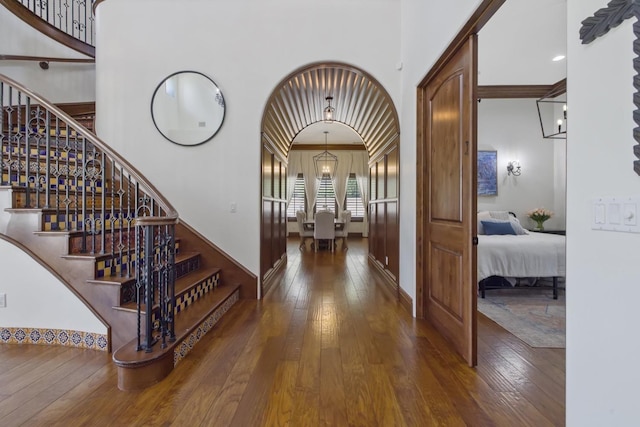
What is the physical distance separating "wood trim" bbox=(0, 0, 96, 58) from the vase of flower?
8.41m

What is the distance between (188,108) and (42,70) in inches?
140

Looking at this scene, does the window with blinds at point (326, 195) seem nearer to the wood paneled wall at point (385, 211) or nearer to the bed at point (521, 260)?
the wood paneled wall at point (385, 211)

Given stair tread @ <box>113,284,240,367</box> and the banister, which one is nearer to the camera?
stair tread @ <box>113,284,240,367</box>

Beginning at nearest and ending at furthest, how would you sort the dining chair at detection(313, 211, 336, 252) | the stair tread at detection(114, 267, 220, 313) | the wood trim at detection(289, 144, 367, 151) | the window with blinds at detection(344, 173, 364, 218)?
1. the stair tread at detection(114, 267, 220, 313)
2. the dining chair at detection(313, 211, 336, 252)
3. the wood trim at detection(289, 144, 367, 151)
4. the window with blinds at detection(344, 173, 364, 218)

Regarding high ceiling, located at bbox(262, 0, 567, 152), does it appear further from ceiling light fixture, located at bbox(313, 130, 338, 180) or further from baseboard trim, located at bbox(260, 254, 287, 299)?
ceiling light fixture, located at bbox(313, 130, 338, 180)

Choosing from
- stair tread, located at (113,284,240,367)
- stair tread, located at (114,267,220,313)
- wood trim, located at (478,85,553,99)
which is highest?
wood trim, located at (478,85,553,99)

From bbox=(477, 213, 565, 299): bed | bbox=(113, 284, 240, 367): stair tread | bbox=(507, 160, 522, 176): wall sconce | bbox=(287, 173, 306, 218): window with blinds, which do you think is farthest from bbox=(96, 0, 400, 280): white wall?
bbox=(287, 173, 306, 218): window with blinds

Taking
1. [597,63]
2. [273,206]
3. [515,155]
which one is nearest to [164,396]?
[597,63]

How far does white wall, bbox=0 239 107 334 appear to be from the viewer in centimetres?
241

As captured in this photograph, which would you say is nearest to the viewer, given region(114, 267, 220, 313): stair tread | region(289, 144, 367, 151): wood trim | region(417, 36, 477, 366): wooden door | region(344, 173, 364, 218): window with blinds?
region(417, 36, 477, 366): wooden door

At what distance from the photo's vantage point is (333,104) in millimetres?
5691

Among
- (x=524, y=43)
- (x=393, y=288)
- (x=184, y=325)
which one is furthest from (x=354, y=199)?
(x=184, y=325)

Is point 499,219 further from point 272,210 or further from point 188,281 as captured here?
point 188,281

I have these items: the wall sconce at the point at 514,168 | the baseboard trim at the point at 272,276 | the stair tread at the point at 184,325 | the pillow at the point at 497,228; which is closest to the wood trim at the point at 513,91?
the wall sconce at the point at 514,168
